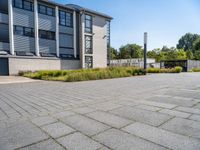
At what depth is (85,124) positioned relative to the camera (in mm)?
3158

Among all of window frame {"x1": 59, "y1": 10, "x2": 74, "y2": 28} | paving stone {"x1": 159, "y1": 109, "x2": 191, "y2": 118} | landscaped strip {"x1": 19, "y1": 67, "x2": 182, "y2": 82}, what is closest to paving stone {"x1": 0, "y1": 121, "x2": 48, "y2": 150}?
paving stone {"x1": 159, "y1": 109, "x2": 191, "y2": 118}

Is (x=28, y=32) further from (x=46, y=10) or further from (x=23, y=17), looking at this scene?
(x=46, y=10)

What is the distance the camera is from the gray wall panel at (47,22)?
21531mm

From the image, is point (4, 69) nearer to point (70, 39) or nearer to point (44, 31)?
point (44, 31)

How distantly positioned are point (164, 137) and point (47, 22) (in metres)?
22.9

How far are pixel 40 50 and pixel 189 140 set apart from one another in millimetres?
21485

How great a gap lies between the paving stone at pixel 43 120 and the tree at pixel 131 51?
202 feet

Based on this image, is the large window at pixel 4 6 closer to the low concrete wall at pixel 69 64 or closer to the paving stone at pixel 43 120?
the low concrete wall at pixel 69 64

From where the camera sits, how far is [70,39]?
25.0 m

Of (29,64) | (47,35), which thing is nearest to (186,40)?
(47,35)

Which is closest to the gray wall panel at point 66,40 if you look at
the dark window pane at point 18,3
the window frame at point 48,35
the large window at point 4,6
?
the window frame at point 48,35

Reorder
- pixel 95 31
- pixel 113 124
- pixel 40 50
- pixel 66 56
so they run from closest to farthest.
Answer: pixel 113 124 → pixel 40 50 → pixel 66 56 → pixel 95 31

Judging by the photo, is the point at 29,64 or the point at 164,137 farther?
the point at 29,64

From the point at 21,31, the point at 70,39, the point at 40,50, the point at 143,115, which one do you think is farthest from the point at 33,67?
the point at 143,115
